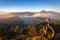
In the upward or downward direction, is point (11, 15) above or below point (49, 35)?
above

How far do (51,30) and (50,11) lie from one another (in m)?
1.15

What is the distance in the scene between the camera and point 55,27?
5020 mm

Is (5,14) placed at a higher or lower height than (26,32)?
higher

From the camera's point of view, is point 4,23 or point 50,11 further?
point 50,11

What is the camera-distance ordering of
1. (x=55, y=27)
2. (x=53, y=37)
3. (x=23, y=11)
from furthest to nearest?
(x=23, y=11)
(x=55, y=27)
(x=53, y=37)

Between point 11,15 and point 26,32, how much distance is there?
0.99 meters

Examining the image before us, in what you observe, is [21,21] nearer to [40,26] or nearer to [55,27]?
[40,26]

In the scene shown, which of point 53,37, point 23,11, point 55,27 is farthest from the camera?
point 23,11

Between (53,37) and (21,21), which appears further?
(21,21)

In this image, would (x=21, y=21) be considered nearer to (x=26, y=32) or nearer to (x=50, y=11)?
(x=26, y=32)

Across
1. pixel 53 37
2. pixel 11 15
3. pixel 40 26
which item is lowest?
pixel 53 37

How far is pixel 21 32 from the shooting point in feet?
16.7

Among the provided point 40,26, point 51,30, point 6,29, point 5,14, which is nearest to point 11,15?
point 5,14

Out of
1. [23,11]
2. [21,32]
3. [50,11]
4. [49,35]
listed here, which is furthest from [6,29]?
[50,11]
